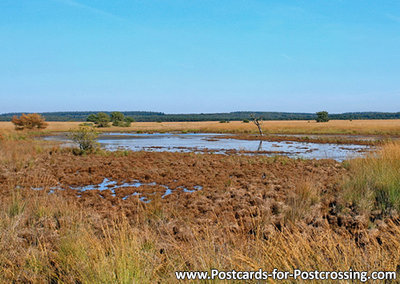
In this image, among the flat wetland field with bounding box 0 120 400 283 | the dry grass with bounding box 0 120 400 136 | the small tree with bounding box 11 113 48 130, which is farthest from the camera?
the small tree with bounding box 11 113 48 130

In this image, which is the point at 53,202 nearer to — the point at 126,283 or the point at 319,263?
the point at 126,283

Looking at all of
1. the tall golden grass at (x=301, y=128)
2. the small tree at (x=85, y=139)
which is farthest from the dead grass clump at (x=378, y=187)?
the tall golden grass at (x=301, y=128)

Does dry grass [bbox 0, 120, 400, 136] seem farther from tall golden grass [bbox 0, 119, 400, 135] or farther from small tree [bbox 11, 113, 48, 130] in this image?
small tree [bbox 11, 113, 48, 130]

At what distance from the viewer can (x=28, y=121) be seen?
6209cm

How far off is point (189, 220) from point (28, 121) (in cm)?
6423

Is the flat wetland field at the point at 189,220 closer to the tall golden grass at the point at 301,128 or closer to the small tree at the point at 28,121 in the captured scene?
the tall golden grass at the point at 301,128

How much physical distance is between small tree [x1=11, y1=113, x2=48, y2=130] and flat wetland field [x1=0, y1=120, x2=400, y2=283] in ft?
169

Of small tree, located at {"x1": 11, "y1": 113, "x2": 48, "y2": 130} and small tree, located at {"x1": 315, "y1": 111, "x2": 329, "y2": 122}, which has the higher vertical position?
small tree, located at {"x1": 315, "y1": 111, "x2": 329, "y2": 122}

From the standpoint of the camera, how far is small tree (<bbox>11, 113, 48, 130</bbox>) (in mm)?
61025

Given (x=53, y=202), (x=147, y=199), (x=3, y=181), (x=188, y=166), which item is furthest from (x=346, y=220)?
(x=3, y=181)

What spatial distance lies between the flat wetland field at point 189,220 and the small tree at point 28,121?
51456 mm

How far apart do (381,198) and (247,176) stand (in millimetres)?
6036

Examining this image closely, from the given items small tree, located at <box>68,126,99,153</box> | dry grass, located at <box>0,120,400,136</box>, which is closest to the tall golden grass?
dry grass, located at <box>0,120,400,136</box>

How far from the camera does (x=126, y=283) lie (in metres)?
3.39
